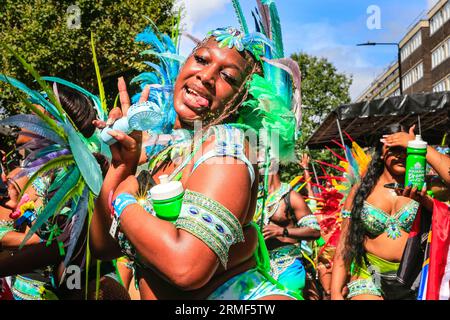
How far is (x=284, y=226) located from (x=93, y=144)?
3339 millimetres

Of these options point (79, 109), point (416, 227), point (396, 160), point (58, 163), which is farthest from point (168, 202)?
point (396, 160)

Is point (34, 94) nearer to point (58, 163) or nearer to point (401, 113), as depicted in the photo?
point (58, 163)

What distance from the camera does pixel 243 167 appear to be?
84.0 inches

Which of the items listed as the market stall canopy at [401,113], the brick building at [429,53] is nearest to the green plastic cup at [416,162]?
the market stall canopy at [401,113]

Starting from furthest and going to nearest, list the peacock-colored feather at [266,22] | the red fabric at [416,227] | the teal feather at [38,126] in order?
the red fabric at [416,227] → the peacock-colored feather at [266,22] → the teal feather at [38,126]

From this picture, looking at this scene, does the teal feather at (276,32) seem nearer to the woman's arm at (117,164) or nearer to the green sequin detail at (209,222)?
the woman's arm at (117,164)

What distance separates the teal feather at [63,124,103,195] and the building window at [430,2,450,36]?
43247 millimetres

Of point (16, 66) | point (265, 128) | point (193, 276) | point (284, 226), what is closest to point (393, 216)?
point (284, 226)

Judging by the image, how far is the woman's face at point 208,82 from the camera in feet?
8.00

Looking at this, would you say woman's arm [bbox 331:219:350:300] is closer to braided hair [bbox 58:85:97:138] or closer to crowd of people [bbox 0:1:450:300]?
crowd of people [bbox 0:1:450:300]

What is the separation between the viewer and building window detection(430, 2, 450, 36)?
42.2 meters

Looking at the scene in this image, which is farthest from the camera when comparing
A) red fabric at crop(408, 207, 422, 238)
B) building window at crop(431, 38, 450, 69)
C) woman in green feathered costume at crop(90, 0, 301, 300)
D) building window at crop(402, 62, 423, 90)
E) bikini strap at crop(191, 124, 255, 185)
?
building window at crop(402, 62, 423, 90)

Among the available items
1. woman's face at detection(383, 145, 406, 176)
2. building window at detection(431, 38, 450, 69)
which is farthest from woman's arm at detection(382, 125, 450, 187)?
building window at detection(431, 38, 450, 69)

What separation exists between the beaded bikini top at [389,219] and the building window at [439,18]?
40.8m
